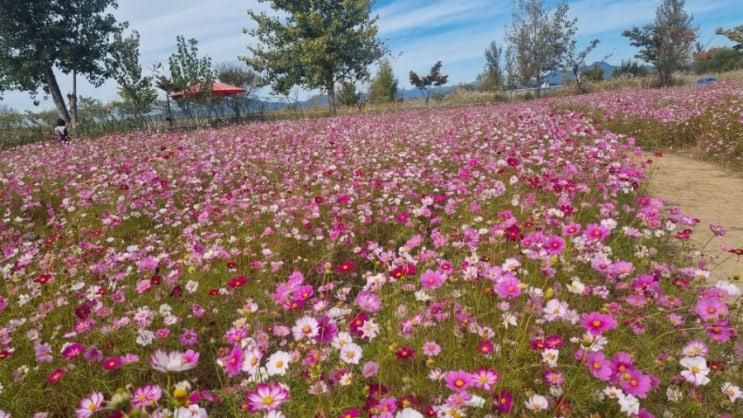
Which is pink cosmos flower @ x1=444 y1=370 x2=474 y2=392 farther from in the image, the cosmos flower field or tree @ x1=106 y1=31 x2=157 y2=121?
tree @ x1=106 y1=31 x2=157 y2=121

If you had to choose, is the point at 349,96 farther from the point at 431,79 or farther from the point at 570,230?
the point at 570,230

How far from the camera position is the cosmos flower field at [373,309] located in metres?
2.01

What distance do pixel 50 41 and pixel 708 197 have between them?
1131 inches

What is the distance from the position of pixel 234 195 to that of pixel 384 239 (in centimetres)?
214

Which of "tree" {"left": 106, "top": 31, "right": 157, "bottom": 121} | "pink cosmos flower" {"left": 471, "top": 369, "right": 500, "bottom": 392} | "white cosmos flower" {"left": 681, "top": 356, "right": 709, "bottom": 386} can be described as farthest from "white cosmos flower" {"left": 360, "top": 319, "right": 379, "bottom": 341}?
"tree" {"left": 106, "top": 31, "right": 157, "bottom": 121}

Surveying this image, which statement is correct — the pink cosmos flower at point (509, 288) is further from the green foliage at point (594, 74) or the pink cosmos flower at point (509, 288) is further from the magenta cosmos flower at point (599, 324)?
the green foliage at point (594, 74)

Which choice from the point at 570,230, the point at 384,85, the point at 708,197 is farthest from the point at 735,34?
the point at 384,85

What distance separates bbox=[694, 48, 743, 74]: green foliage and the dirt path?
63.0 meters

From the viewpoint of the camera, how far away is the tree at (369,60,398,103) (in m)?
48.2

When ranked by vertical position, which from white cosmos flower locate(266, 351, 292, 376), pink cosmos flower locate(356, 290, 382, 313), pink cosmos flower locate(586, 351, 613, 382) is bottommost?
pink cosmos flower locate(586, 351, 613, 382)

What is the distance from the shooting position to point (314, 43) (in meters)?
26.9

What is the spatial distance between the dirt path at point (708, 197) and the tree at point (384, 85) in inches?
1586

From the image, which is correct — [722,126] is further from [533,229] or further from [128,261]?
[128,261]

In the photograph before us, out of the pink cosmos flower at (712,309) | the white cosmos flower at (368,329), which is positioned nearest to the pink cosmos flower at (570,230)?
the pink cosmos flower at (712,309)
